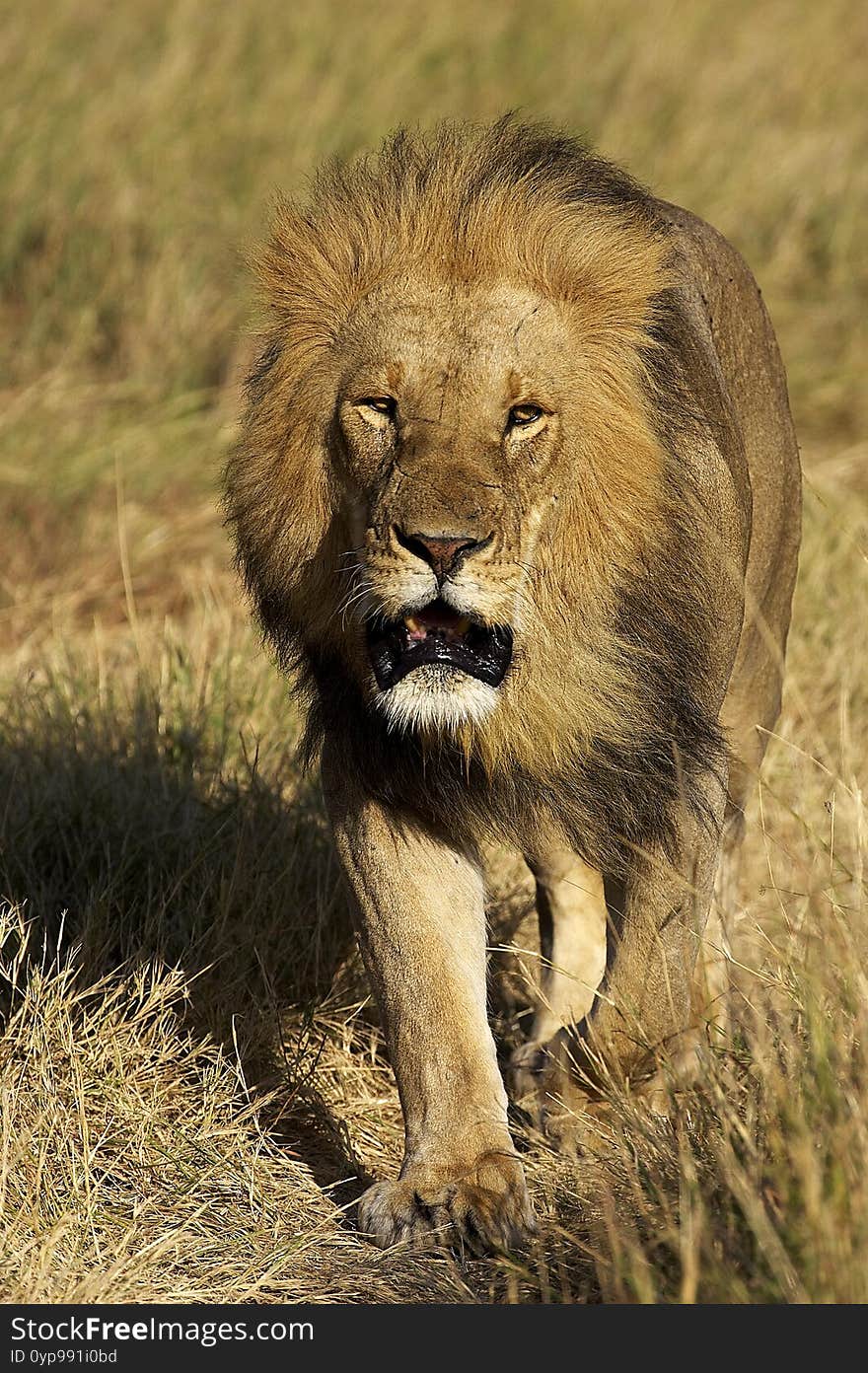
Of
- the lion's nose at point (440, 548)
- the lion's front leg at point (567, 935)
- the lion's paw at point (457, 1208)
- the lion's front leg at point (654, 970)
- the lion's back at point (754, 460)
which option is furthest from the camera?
the lion's front leg at point (567, 935)

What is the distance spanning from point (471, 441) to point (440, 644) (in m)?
0.33

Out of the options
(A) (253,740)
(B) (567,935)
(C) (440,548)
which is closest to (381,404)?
(C) (440,548)

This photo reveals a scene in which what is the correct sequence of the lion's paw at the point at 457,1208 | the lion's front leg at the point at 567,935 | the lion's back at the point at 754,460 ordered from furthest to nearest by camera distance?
the lion's front leg at the point at 567,935 < the lion's back at the point at 754,460 < the lion's paw at the point at 457,1208

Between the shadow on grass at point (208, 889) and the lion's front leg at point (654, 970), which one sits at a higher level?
the lion's front leg at point (654, 970)

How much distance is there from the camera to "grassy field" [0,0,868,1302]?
9.65 ft

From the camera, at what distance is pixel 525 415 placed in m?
3.13

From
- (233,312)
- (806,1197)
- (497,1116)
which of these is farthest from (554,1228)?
(233,312)

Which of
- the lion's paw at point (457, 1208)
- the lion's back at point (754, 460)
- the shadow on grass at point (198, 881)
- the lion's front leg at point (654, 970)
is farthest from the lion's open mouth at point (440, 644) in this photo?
the shadow on grass at point (198, 881)

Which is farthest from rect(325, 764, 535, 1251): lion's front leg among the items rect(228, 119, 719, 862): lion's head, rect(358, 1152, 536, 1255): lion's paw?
rect(228, 119, 719, 862): lion's head

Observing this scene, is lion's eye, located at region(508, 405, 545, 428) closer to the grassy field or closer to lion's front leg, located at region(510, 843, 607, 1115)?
the grassy field

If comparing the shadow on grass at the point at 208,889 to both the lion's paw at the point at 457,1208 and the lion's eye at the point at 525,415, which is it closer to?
the lion's paw at the point at 457,1208

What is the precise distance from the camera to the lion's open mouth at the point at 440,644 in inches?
117

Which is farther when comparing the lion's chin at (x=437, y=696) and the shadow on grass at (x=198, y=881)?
the shadow on grass at (x=198, y=881)

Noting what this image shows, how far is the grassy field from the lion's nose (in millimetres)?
742
